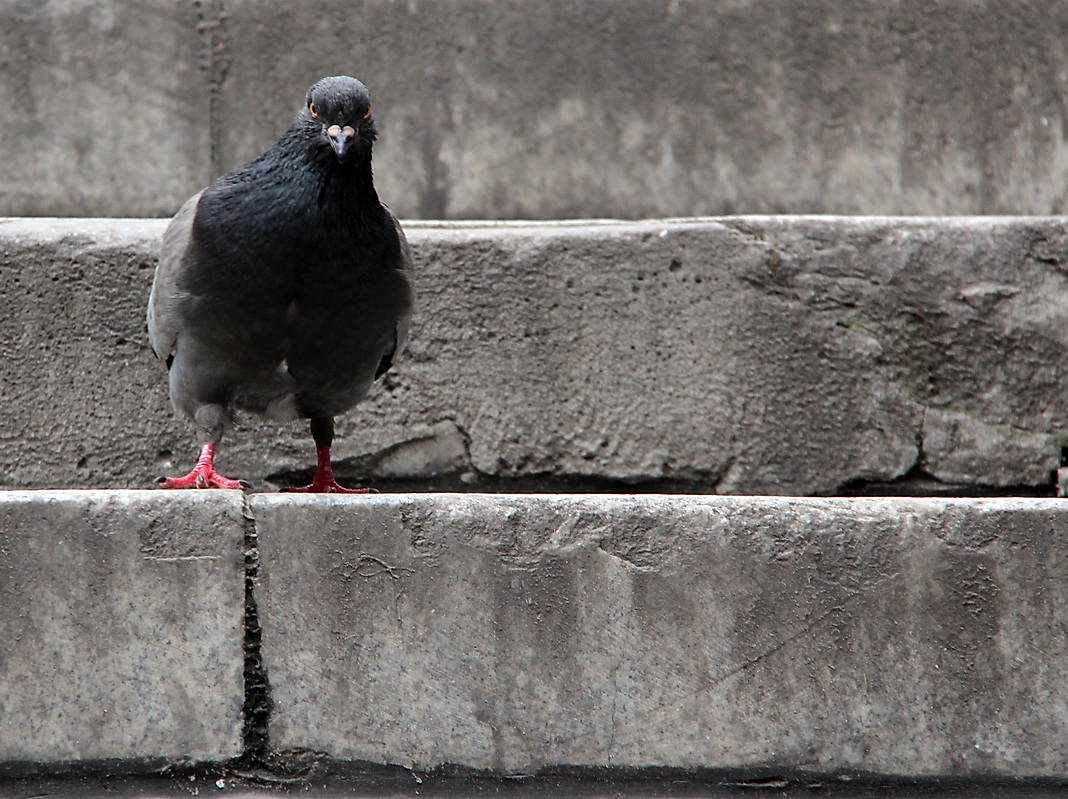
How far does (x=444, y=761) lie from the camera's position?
260 cm

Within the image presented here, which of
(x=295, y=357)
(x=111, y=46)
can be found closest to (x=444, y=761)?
(x=295, y=357)

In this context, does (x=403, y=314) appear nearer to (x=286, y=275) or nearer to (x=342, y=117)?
(x=286, y=275)

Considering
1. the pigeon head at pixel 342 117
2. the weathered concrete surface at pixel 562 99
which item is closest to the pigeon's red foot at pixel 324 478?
the pigeon head at pixel 342 117

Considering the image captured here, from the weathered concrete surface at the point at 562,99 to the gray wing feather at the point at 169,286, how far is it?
1.12m

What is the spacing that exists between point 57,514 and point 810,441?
2.46m

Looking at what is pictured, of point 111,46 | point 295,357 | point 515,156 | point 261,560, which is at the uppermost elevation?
point 111,46

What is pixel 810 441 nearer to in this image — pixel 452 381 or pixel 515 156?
pixel 452 381

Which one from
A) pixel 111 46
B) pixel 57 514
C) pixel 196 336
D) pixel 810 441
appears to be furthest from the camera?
pixel 111 46

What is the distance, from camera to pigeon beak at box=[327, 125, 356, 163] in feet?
10.5

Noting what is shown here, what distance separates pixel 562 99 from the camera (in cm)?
453

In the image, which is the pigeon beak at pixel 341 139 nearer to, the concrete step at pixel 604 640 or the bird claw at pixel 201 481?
the bird claw at pixel 201 481

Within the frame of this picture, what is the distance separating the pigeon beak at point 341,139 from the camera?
10.5 ft

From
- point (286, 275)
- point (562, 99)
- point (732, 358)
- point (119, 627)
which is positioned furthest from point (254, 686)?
point (562, 99)

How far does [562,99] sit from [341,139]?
5.07 feet
